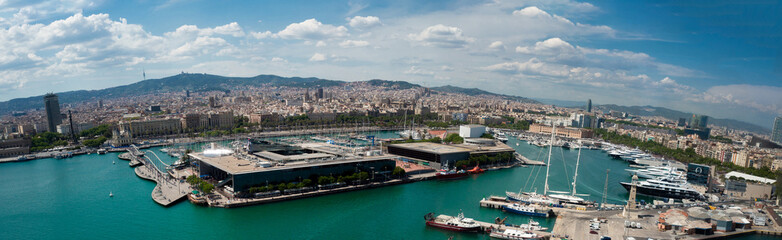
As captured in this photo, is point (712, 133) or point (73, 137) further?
point (712, 133)

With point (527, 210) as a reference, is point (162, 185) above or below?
below

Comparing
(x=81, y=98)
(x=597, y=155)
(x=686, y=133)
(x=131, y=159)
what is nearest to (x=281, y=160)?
(x=131, y=159)

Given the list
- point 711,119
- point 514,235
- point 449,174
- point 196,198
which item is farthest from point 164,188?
point 711,119

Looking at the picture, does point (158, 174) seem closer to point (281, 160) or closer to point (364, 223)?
point (281, 160)

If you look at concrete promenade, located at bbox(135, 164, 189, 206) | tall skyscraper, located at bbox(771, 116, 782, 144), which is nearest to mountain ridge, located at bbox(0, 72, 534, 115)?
concrete promenade, located at bbox(135, 164, 189, 206)

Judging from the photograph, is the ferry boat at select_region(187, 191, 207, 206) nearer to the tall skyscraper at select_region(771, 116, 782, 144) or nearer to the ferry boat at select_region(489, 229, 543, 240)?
the ferry boat at select_region(489, 229, 543, 240)

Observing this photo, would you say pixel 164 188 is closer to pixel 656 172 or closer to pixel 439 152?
pixel 439 152
